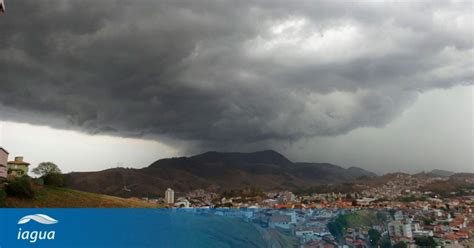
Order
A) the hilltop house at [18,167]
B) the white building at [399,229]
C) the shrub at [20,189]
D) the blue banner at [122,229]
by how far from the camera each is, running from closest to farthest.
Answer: the blue banner at [122,229]
the white building at [399,229]
the shrub at [20,189]
the hilltop house at [18,167]

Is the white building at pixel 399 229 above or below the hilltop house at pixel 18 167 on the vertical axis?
below

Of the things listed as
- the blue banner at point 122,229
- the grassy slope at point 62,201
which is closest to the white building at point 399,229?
the blue banner at point 122,229

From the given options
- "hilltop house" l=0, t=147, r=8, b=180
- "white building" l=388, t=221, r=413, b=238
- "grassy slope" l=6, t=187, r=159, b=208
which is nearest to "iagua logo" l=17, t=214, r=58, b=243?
"grassy slope" l=6, t=187, r=159, b=208

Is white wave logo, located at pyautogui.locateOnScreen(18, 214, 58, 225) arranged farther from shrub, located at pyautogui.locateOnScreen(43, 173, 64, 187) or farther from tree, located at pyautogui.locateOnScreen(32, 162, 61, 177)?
tree, located at pyautogui.locateOnScreen(32, 162, 61, 177)

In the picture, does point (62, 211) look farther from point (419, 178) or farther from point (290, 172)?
point (290, 172)

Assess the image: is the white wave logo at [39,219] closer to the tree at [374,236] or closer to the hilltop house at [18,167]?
the tree at [374,236]

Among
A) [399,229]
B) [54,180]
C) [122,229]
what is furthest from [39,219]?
[54,180]

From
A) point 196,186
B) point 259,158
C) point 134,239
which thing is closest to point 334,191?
point 196,186

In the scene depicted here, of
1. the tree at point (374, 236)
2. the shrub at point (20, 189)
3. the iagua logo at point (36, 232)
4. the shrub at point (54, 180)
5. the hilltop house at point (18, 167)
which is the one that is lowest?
the tree at point (374, 236)
